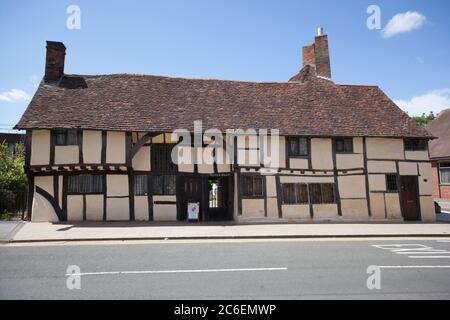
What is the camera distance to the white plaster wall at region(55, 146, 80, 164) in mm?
13617

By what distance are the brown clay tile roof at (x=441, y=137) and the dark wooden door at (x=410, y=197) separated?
9.29 metres

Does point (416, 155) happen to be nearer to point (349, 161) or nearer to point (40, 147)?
point (349, 161)

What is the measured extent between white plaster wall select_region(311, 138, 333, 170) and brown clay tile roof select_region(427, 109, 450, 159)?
12.7 m

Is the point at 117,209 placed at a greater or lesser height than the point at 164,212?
greater

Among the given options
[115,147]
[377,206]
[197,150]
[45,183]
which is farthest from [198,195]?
[377,206]

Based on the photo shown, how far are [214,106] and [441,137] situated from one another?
69.5 feet

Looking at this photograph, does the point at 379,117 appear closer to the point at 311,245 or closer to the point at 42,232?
the point at 311,245

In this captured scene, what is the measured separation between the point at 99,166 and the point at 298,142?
373 inches

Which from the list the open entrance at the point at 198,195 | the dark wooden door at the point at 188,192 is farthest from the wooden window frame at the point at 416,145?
the dark wooden door at the point at 188,192

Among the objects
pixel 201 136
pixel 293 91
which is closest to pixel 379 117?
pixel 293 91

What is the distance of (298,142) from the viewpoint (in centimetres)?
1535

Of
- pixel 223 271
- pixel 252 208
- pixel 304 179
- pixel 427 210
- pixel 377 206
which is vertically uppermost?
pixel 304 179

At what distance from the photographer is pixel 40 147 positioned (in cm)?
1361

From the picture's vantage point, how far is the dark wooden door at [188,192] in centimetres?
1464
